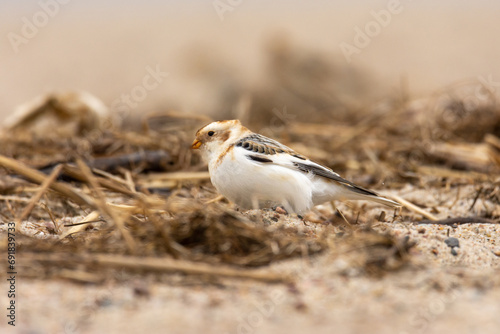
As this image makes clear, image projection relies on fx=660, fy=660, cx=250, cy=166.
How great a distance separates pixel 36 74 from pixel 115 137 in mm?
11269

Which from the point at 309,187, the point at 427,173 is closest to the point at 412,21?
the point at 427,173

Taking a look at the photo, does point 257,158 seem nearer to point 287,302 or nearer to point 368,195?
point 368,195

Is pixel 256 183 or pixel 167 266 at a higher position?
pixel 256 183

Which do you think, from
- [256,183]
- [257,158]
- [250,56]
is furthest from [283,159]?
[250,56]

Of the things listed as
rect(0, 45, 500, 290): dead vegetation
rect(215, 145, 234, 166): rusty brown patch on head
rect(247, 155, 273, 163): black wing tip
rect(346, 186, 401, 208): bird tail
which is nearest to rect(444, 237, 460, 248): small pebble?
rect(0, 45, 500, 290): dead vegetation

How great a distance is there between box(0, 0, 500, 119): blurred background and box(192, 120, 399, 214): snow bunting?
279 centimetres

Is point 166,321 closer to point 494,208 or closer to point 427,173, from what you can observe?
point 494,208

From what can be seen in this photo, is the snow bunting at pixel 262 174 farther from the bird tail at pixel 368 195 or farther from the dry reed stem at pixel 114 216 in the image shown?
the dry reed stem at pixel 114 216

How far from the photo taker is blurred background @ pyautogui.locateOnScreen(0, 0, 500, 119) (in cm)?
1076

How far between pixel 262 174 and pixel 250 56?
11.4 m

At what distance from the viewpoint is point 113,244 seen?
2.69 metres

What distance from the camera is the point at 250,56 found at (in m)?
14.5

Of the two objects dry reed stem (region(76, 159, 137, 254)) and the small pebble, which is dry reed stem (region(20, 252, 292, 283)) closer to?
dry reed stem (region(76, 159, 137, 254))

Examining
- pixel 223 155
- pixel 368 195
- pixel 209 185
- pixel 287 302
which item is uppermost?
pixel 223 155
